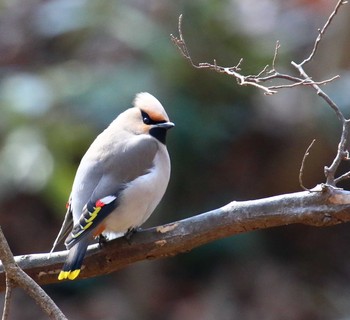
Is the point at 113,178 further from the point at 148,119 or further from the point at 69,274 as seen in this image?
the point at 69,274

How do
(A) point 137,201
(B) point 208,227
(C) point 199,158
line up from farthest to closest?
(C) point 199,158 < (A) point 137,201 < (B) point 208,227

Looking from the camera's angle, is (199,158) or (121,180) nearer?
(121,180)

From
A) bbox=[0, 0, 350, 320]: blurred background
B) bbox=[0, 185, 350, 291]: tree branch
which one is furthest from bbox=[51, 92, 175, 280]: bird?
bbox=[0, 0, 350, 320]: blurred background

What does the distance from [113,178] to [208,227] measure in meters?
0.73

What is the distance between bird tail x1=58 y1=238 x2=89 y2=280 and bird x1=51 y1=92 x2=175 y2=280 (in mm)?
45

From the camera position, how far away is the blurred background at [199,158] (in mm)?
6801

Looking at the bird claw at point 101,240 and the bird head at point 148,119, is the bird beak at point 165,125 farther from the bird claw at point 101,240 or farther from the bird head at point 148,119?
the bird claw at point 101,240

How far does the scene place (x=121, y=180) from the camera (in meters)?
3.84

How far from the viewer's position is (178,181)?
707 centimetres

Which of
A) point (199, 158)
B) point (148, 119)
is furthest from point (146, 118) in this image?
point (199, 158)

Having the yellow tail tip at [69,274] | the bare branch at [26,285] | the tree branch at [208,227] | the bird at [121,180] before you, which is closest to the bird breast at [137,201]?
the bird at [121,180]

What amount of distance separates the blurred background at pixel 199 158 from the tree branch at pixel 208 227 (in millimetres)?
3097

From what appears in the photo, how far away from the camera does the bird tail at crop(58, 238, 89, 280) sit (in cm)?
329

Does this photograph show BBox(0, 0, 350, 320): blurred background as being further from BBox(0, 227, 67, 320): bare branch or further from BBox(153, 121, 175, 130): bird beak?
BBox(0, 227, 67, 320): bare branch
